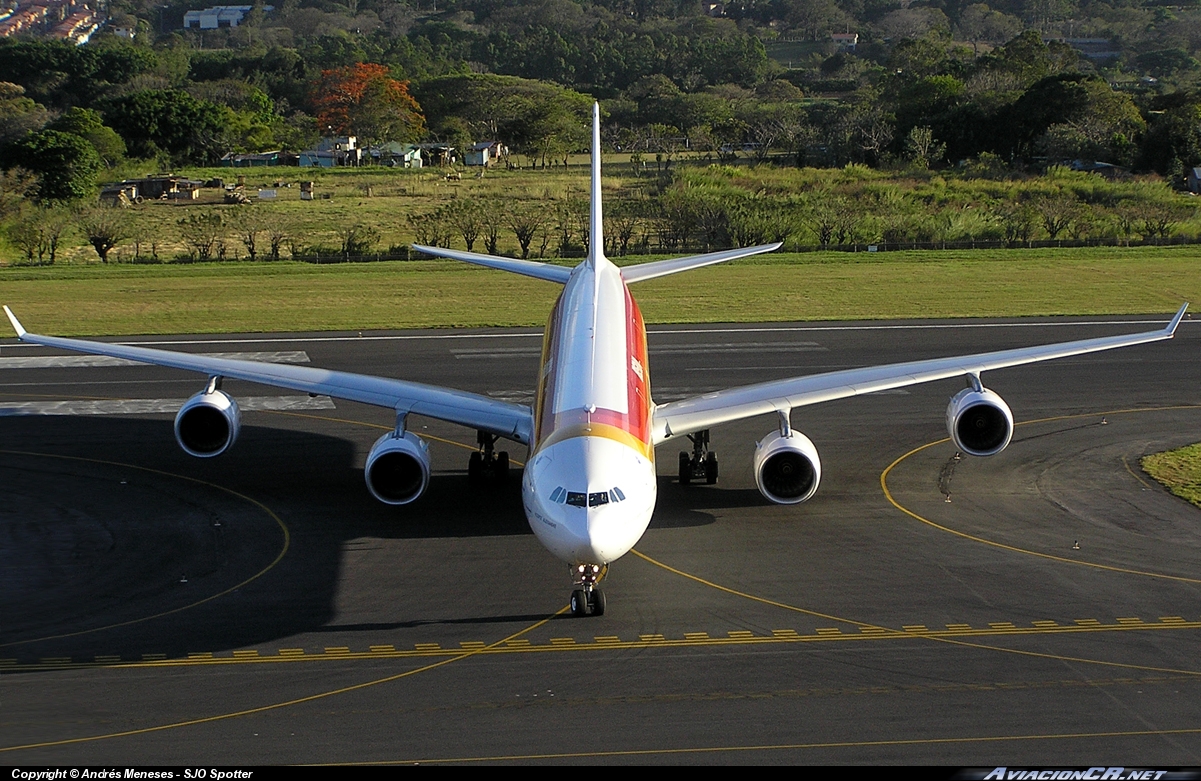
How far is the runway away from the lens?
18.1 metres

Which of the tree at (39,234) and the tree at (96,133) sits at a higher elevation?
the tree at (96,133)

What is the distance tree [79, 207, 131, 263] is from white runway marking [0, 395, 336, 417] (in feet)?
106

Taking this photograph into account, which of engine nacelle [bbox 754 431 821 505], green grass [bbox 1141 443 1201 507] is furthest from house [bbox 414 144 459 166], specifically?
engine nacelle [bbox 754 431 821 505]

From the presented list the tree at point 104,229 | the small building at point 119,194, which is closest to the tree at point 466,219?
the tree at point 104,229

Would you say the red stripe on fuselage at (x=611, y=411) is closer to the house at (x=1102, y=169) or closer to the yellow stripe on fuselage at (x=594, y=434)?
the yellow stripe on fuselage at (x=594, y=434)

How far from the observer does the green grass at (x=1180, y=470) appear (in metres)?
29.3

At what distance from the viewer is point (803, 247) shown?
70812mm

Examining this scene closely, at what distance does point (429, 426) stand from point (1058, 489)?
16.3 m

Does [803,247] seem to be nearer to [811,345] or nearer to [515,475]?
[811,345]

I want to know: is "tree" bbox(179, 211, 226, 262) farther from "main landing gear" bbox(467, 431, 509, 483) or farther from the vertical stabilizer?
"main landing gear" bbox(467, 431, 509, 483)

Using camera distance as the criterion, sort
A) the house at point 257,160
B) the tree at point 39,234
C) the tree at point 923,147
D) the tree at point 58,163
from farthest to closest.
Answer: the house at point 257,160 < the tree at point 923,147 < the tree at point 58,163 < the tree at point 39,234

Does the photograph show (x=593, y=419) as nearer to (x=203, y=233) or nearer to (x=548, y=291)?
(x=548, y=291)

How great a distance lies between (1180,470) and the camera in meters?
30.9

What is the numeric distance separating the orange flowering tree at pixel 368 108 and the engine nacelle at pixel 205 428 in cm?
10765
